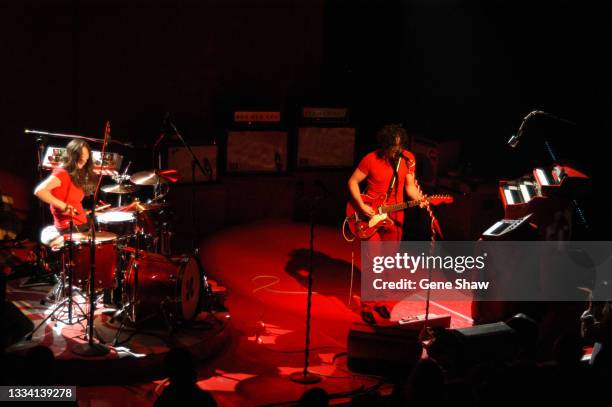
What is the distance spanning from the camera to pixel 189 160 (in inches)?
461

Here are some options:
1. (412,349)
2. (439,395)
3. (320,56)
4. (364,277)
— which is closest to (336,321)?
(364,277)

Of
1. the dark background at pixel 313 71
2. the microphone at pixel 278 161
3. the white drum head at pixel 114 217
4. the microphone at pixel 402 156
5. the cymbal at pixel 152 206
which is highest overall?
the dark background at pixel 313 71

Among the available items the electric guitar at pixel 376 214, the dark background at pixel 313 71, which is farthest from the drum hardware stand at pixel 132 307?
the dark background at pixel 313 71

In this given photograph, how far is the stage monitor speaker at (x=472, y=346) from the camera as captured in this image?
720cm

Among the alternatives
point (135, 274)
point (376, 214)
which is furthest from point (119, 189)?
point (376, 214)

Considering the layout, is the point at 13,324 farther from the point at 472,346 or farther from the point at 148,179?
the point at 472,346

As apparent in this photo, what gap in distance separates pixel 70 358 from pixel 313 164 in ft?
20.7

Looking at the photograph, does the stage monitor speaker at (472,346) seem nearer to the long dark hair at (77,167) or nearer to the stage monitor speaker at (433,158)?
the long dark hair at (77,167)

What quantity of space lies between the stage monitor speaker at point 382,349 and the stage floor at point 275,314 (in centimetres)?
14

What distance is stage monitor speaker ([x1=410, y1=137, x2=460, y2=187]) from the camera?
12.0m

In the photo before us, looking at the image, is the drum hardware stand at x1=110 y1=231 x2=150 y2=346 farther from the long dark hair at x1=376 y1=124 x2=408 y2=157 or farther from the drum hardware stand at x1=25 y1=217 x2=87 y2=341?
the long dark hair at x1=376 y1=124 x2=408 y2=157

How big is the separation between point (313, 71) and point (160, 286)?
6171mm

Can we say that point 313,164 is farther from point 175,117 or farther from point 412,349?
point 412,349

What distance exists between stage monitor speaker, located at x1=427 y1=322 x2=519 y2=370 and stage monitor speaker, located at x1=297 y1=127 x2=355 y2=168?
5784 millimetres
